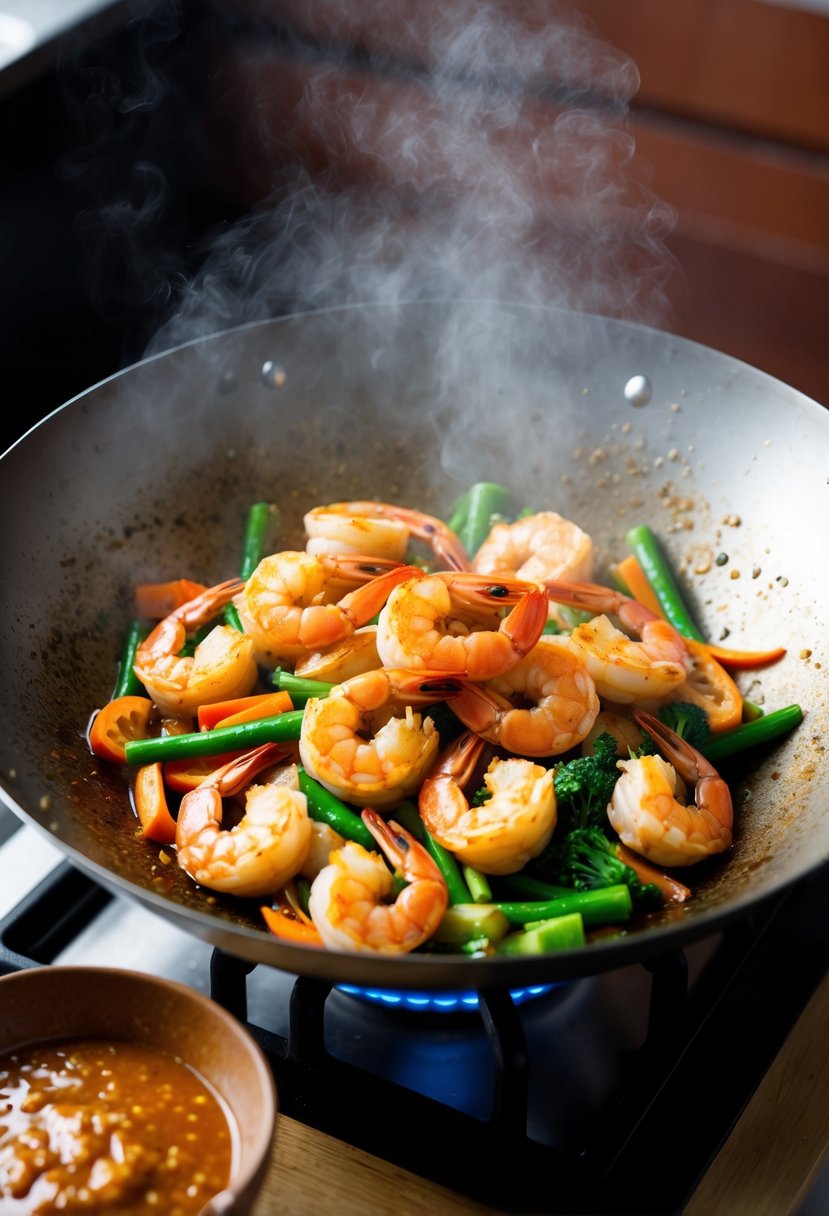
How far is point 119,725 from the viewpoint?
6.52 feet

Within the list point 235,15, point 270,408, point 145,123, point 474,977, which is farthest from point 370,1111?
point 235,15

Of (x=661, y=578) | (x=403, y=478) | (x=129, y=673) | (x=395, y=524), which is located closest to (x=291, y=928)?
(x=129, y=673)

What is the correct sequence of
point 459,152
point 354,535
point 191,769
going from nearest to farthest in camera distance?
point 191,769 → point 354,535 → point 459,152

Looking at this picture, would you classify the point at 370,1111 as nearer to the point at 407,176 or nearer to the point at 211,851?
the point at 211,851

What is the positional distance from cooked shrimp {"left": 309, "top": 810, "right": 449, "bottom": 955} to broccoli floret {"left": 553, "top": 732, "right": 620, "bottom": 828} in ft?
0.93

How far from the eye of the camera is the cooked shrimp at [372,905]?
1.51 metres

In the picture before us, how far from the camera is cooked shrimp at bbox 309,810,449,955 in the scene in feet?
4.94

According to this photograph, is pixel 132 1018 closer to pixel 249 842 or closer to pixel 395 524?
pixel 249 842

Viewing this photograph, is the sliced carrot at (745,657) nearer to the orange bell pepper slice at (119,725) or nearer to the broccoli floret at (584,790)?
the broccoli floret at (584,790)

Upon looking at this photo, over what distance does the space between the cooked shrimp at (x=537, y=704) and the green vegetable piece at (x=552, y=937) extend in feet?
0.96

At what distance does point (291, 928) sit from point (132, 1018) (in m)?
0.27

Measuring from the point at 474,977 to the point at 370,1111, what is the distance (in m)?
0.44

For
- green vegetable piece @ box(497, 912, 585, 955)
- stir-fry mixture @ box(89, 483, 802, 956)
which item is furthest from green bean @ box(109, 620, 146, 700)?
green vegetable piece @ box(497, 912, 585, 955)

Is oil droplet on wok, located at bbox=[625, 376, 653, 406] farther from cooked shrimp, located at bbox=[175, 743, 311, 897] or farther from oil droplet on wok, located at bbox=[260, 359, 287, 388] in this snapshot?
cooked shrimp, located at bbox=[175, 743, 311, 897]
